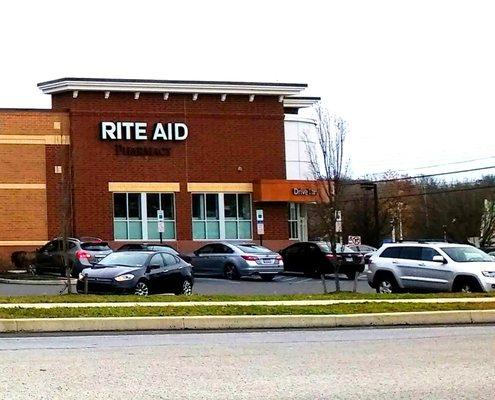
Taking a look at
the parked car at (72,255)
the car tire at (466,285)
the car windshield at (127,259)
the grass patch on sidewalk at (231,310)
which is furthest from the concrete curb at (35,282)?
the car tire at (466,285)

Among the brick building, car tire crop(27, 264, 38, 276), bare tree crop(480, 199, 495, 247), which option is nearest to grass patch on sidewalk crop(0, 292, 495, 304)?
car tire crop(27, 264, 38, 276)

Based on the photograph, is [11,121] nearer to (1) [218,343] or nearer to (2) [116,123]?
(2) [116,123]

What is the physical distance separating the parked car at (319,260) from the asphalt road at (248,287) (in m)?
0.53

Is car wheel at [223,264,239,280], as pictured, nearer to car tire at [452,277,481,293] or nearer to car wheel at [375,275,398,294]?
car wheel at [375,275,398,294]

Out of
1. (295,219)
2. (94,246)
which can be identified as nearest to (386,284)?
(94,246)

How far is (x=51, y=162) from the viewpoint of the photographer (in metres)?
40.8

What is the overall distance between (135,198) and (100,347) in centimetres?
3062

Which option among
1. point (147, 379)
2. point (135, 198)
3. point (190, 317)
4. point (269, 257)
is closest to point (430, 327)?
point (190, 317)

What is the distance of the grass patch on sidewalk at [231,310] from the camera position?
50.7 feet

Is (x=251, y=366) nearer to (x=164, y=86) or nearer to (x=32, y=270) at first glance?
(x=32, y=270)

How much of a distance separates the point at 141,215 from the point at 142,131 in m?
4.34

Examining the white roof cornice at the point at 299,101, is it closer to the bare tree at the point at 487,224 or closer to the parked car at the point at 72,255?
the parked car at the point at 72,255

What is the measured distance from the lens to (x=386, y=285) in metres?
23.2

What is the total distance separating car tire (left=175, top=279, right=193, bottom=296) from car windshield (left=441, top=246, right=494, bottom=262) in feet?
22.8
